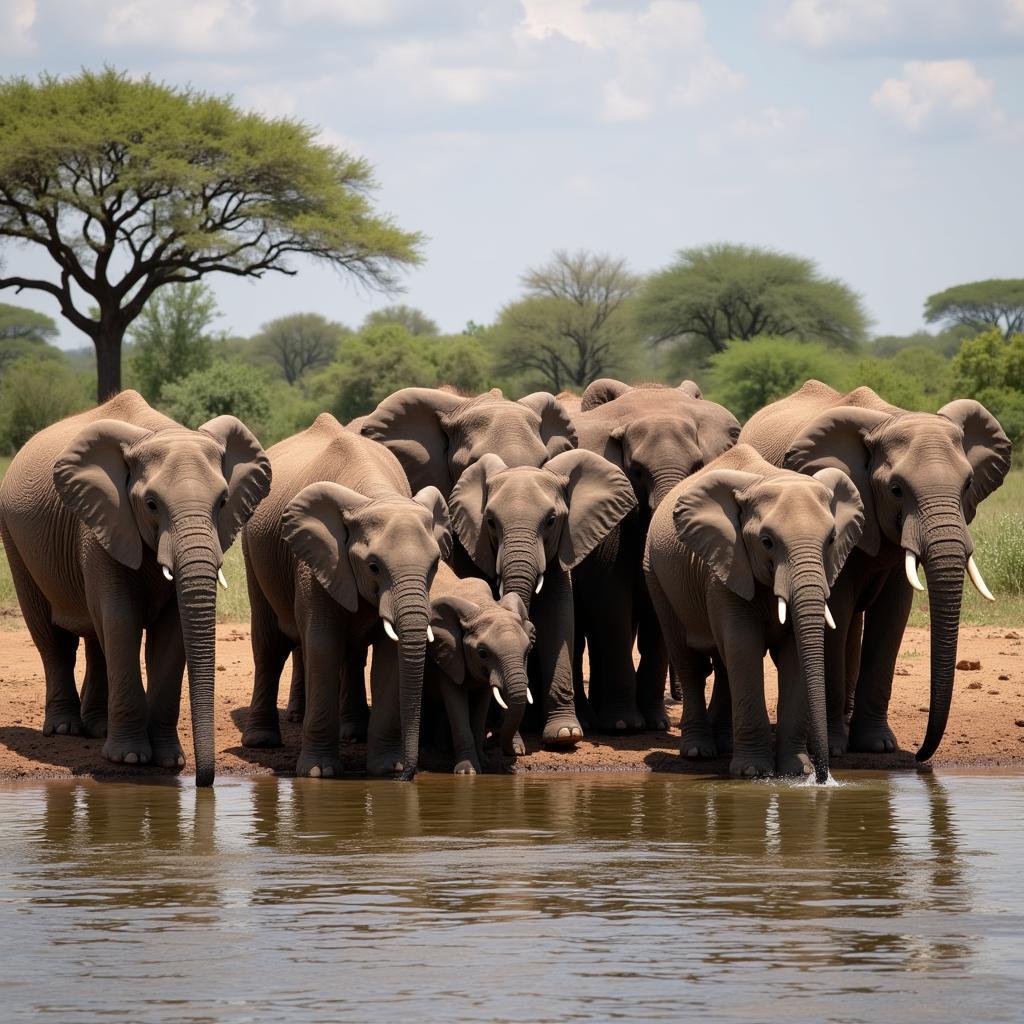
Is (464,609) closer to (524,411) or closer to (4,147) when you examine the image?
(524,411)

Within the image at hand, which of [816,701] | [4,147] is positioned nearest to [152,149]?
[4,147]

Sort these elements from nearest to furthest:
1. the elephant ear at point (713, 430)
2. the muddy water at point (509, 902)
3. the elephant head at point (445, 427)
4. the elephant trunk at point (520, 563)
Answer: the muddy water at point (509, 902)
the elephant trunk at point (520, 563)
the elephant head at point (445, 427)
the elephant ear at point (713, 430)

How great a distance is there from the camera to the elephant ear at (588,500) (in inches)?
446

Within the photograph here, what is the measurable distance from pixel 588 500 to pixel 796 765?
2.06 metres

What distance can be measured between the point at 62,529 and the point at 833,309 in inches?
1797

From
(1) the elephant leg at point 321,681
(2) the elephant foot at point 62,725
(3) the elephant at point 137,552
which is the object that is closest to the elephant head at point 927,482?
(1) the elephant leg at point 321,681

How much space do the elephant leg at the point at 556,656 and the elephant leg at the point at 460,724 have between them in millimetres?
738

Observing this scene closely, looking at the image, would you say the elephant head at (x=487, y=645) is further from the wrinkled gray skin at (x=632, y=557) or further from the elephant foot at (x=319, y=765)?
the wrinkled gray skin at (x=632, y=557)

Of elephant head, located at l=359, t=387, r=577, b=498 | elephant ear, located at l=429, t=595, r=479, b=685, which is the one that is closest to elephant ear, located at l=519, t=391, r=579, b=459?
elephant head, located at l=359, t=387, r=577, b=498

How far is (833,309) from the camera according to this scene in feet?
181

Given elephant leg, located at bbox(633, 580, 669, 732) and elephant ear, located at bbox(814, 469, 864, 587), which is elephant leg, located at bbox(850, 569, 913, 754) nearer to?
elephant ear, located at bbox(814, 469, 864, 587)

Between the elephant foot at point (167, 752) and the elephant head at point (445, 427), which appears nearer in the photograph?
the elephant foot at point (167, 752)

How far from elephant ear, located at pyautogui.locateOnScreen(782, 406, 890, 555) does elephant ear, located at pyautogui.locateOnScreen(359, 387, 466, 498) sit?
7.44ft

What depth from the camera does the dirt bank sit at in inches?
426
